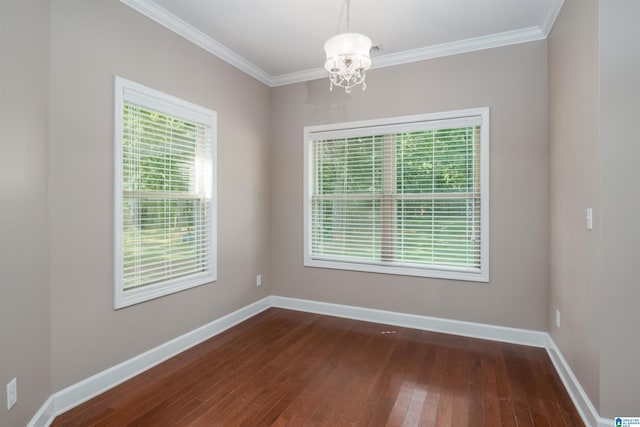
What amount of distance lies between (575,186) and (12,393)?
364 cm

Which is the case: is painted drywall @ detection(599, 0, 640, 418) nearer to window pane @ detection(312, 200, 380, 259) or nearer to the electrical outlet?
window pane @ detection(312, 200, 380, 259)

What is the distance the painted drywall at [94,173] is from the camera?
213 cm

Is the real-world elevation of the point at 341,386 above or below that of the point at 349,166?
below

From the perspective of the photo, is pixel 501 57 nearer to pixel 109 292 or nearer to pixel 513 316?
pixel 513 316

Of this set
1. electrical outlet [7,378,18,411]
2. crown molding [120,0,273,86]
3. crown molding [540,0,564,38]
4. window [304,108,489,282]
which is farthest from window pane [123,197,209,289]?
crown molding [540,0,564,38]

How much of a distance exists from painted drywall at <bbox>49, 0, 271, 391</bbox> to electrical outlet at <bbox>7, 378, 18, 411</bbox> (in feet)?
1.18

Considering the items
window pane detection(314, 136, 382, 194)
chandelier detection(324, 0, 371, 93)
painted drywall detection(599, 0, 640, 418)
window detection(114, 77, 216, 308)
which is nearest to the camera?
painted drywall detection(599, 0, 640, 418)

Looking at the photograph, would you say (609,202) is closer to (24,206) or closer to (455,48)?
(455,48)

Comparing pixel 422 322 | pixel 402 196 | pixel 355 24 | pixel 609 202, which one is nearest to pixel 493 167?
pixel 402 196

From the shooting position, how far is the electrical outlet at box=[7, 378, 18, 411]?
167cm

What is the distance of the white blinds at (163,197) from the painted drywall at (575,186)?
313cm

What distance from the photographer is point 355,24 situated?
302 centimetres

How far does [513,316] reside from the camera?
3.20m

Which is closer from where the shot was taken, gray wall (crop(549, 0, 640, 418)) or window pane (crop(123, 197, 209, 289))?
gray wall (crop(549, 0, 640, 418))
